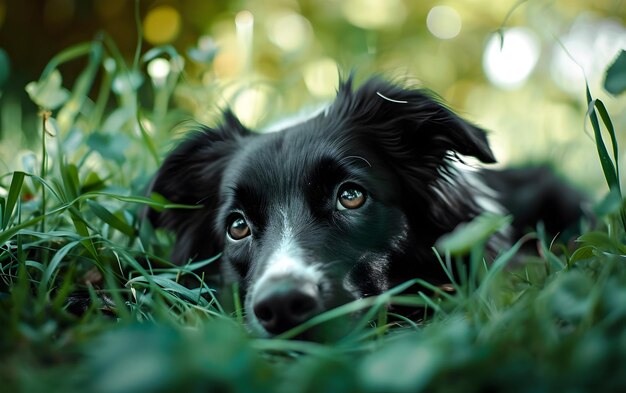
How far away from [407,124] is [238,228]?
→ 94 centimetres

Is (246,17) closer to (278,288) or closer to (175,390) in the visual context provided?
(278,288)

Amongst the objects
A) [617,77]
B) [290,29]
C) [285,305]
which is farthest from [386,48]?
[285,305]

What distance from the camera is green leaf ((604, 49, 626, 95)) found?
71.7 inches

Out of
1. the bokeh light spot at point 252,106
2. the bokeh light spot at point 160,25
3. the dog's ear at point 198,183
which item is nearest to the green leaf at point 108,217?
the dog's ear at point 198,183

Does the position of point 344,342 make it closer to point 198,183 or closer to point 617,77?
point 617,77

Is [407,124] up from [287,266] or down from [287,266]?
up

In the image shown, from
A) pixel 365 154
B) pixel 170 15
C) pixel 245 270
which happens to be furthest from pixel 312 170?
pixel 170 15

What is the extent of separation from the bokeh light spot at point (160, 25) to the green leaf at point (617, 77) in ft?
20.3

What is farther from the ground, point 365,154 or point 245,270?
point 365,154

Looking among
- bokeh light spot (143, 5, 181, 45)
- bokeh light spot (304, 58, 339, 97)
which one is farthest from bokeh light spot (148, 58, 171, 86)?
bokeh light spot (143, 5, 181, 45)

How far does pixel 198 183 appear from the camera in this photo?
3.25 m

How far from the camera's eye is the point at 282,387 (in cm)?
120

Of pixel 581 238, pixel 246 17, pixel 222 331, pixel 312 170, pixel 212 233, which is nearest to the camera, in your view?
pixel 222 331

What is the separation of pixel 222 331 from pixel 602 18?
7.61m
